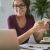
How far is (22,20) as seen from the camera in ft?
5.92

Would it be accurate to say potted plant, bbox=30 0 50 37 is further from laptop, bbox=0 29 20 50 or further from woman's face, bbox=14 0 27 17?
laptop, bbox=0 29 20 50

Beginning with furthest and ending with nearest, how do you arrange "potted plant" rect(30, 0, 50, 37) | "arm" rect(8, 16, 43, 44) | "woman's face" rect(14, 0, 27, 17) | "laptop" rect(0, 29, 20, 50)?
"potted plant" rect(30, 0, 50, 37), "woman's face" rect(14, 0, 27, 17), "arm" rect(8, 16, 43, 44), "laptop" rect(0, 29, 20, 50)

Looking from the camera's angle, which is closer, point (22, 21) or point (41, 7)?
point (22, 21)

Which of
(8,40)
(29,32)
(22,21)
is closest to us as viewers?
(8,40)

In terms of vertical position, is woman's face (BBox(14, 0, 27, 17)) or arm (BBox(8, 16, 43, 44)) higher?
woman's face (BBox(14, 0, 27, 17))

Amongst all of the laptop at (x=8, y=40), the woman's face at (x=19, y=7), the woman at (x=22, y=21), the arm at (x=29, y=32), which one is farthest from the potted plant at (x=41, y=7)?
the laptop at (x=8, y=40)

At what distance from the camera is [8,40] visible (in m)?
0.56

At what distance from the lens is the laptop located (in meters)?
0.56

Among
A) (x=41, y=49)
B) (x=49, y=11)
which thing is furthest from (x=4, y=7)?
(x=41, y=49)

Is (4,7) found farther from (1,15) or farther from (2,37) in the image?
(2,37)

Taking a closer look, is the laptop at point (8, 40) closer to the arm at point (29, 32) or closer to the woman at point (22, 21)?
the arm at point (29, 32)

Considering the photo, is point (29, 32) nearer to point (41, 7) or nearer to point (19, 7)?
point (19, 7)

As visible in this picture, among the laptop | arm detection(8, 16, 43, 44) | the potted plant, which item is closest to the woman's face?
arm detection(8, 16, 43, 44)

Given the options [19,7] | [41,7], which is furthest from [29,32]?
[41,7]
